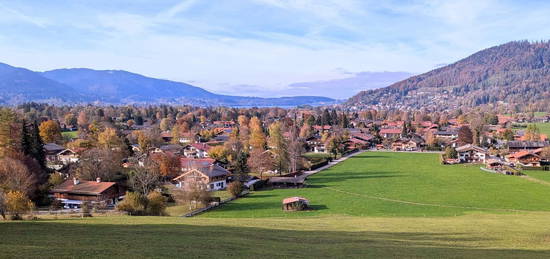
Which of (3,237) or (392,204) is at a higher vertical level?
(3,237)

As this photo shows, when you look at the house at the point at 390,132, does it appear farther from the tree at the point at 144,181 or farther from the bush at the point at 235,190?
the tree at the point at 144,181

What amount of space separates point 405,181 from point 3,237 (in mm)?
44673

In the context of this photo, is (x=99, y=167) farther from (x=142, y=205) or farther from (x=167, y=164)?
(x=142, y=205)

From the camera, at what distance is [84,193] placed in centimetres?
3991

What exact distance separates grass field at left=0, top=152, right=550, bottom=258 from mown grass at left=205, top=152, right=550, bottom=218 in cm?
10

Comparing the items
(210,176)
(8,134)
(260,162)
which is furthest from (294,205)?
(8,134)

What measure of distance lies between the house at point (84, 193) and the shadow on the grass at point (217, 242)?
20368 mm

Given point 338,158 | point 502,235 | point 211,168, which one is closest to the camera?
point 502,235

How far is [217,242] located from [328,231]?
7636 millimetres

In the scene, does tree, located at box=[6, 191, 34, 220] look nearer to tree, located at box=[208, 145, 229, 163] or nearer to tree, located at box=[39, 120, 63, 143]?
tree, located at box=[208, 145, 229, 163]

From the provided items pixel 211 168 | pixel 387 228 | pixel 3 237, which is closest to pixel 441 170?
pixel 211 168

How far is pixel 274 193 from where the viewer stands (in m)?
45.9

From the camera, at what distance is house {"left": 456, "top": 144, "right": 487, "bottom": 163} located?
73.1m

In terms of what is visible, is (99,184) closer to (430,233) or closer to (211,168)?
(211,168)
